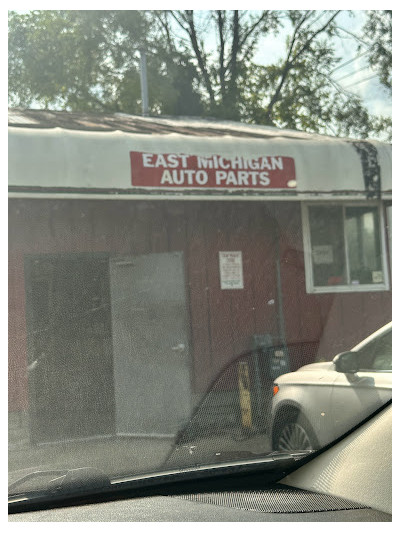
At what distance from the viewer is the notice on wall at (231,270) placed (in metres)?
4.43

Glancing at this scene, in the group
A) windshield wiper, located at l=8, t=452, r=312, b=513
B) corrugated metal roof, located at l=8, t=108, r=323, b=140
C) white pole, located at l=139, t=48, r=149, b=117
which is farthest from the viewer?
corrugated metal roof, located at l=8, t=108, r=323, b=140

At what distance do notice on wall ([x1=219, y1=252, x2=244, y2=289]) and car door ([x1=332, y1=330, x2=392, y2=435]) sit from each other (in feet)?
5.80

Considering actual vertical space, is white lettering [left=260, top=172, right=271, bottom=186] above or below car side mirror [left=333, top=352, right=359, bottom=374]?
above

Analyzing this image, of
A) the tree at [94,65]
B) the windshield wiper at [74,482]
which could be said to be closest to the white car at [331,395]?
the windshield wiper at [74,482]

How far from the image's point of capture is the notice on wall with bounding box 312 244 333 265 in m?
4.98

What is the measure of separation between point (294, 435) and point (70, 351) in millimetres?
1076

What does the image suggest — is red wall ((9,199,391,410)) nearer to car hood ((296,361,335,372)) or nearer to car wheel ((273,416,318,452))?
car hood ((296,361,335,372))

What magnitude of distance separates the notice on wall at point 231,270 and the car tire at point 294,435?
1689 millimetres

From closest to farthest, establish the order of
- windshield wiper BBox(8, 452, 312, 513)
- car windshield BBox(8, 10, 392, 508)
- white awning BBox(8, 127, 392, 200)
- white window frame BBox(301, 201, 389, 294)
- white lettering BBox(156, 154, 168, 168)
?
windshield wiper BBox(8, 452, 312, 513) < car windshield BBox(8, 10, 392, 508) < white window frame BBox(301, 201, 389, 294) < white awning BBox(8, 127, 392, 200) < white lettering BBox(156, 154, 168, 168)

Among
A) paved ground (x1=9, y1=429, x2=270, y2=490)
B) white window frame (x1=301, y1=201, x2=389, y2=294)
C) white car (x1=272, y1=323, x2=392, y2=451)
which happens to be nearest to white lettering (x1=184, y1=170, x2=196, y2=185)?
white window frame (x1=301, y1=201, x2=389, y2=294)

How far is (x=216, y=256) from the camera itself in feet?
15.5
